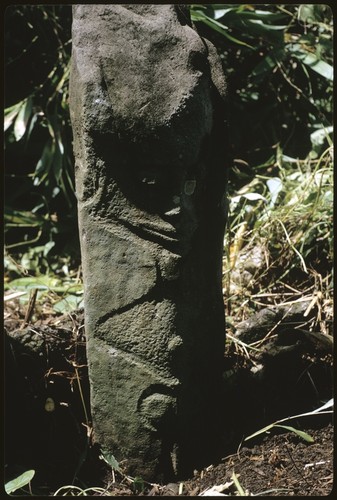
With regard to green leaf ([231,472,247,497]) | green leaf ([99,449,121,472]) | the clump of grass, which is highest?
the clump of grass

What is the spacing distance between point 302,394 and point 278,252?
72 centimetres

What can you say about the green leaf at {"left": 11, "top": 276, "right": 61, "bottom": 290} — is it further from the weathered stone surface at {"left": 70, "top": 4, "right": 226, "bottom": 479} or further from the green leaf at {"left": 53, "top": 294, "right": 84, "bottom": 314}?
the weathered stone surface at {"left": 70, "top": 4, "right": 226, "bottom": 479}

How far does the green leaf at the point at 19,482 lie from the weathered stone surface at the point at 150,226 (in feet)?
0.69

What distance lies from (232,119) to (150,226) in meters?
2.01

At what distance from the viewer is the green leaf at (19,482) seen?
169cm

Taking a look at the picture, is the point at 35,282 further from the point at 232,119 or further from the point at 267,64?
the point at 267,64

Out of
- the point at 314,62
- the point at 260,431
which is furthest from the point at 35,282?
the point at 314,62

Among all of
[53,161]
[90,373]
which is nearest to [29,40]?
[53,161]

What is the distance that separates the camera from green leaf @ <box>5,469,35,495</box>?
5.53 feet

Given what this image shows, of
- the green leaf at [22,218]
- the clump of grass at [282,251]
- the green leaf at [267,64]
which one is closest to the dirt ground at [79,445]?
the clump of grass at [282,251]

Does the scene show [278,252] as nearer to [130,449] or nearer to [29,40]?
[130,449]

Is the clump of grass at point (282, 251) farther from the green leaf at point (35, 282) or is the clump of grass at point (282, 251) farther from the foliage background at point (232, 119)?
the green leaf at point (35, 282)

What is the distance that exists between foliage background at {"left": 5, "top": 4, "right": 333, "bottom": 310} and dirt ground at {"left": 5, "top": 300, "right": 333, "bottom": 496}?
88 cm

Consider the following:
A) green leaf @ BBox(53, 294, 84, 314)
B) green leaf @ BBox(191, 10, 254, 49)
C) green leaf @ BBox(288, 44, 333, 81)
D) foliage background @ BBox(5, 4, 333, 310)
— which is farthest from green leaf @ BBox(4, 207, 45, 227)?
green leaf @ BBox(288, 44, 333, 81)
